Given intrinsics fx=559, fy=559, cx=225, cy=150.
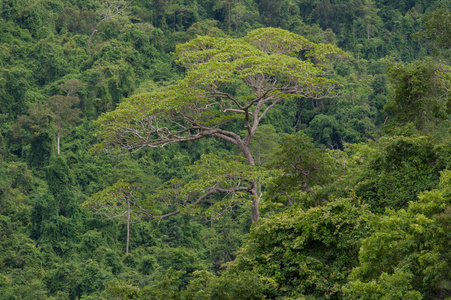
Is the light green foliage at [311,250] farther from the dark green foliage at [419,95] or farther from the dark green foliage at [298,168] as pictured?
the dark green foliage at [419,95]

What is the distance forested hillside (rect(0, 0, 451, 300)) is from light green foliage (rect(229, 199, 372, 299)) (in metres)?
0.03

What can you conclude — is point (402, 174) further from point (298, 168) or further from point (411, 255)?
point (298, 168)

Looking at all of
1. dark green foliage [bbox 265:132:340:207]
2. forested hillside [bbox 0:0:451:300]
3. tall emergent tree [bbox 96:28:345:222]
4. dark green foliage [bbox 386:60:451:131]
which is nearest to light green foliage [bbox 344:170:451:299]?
forested hillside [bbox 0:0:451:300]

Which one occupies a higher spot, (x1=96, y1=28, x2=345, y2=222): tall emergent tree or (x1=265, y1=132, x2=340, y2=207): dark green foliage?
(x1=96, y1=28, x2=345, y2=222): tall emergent tree

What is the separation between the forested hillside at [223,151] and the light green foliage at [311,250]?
28 mm

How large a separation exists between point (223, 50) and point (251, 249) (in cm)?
524

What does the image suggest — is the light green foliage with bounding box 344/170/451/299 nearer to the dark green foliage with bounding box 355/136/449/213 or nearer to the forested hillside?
the forested hillside

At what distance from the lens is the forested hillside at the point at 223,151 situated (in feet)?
27.9

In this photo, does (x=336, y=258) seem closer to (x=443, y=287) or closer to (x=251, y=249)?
(x=251, y=249)

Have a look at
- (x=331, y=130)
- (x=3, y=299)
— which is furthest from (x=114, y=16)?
(x=3, y=299)

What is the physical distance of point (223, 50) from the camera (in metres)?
12.8

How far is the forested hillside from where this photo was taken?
8.52 m

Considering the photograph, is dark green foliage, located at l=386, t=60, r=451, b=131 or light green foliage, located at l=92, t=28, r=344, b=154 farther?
dark green foliage, located at l=386, t=60, r=451, b=131

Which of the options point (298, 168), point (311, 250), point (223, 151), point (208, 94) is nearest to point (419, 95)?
point (298, 168)
